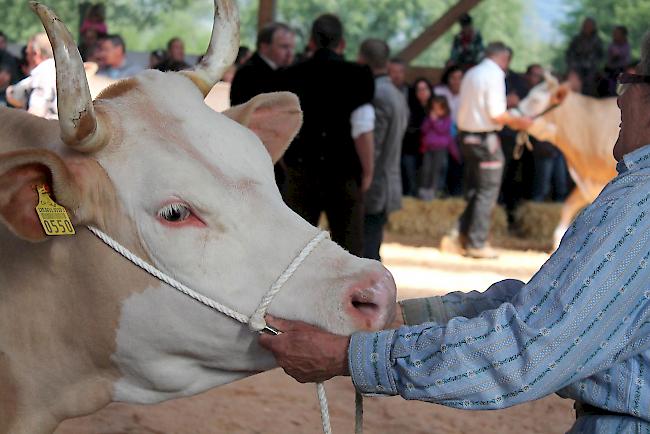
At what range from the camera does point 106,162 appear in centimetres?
259

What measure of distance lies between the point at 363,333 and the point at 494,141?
28.1ft

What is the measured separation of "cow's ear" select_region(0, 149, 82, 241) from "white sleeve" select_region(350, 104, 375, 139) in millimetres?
4850

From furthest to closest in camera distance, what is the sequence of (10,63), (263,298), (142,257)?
(10,63) → (142,257) → (263,298)

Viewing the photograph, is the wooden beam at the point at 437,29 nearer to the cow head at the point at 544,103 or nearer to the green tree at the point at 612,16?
the cow head at the point at 544,103

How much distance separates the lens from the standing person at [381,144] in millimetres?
8312

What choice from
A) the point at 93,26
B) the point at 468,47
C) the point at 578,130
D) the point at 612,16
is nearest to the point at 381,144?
the point at 578,130

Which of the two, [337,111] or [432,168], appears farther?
[432,168]

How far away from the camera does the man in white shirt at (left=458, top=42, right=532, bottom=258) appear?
1058 cm

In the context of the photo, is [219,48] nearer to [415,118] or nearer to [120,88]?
[120,88]

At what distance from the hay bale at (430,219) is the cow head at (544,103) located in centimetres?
207

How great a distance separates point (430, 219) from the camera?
13.5 m

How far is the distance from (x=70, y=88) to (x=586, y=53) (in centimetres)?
1341

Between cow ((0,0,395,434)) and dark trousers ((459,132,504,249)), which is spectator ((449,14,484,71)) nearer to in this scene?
dark trousers ((459,132,504,249))

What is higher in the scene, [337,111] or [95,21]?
[337,111]
